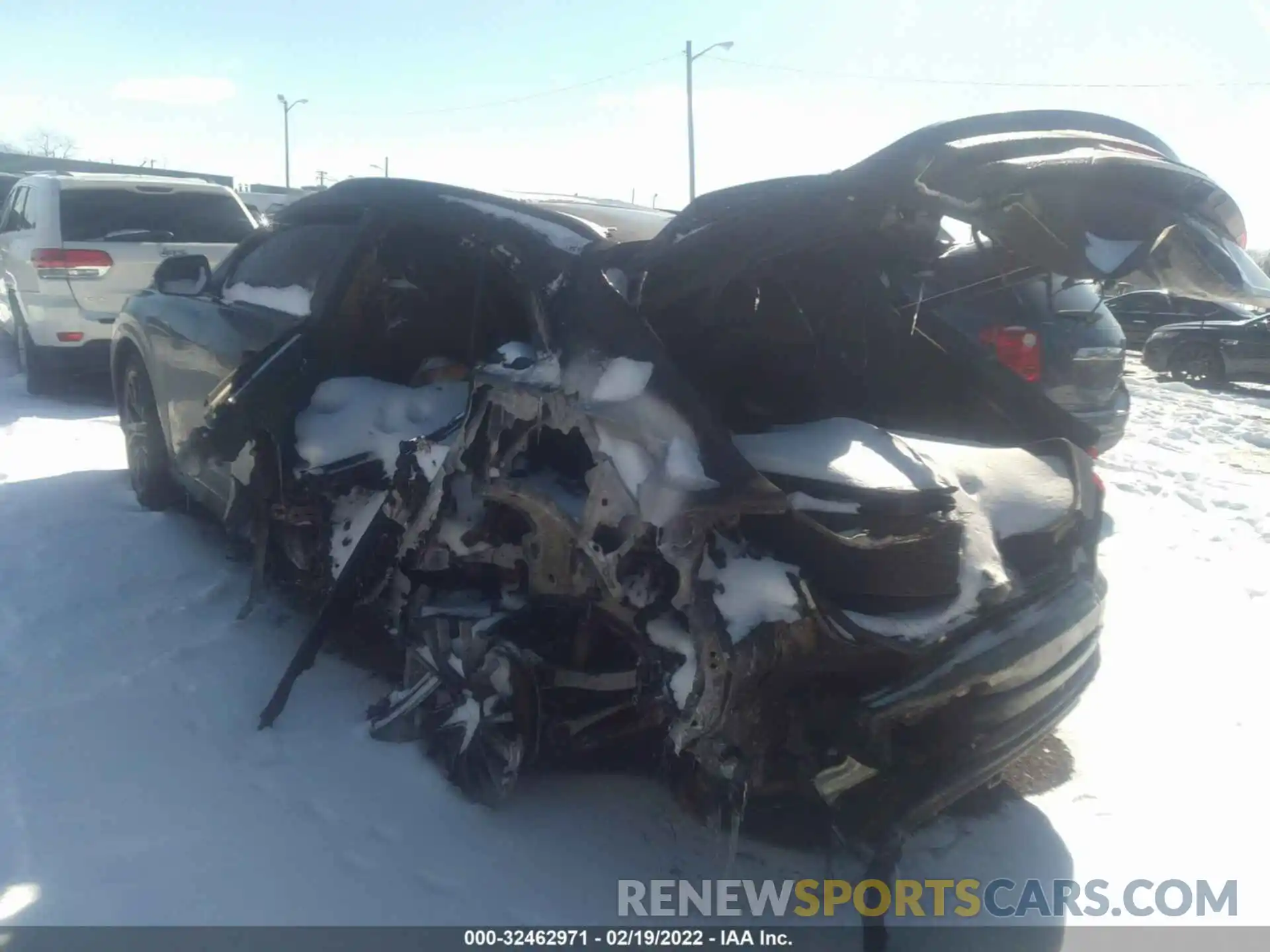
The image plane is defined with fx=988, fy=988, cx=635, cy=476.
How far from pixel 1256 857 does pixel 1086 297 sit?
153 inches

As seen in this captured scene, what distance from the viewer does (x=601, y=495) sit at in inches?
94.7

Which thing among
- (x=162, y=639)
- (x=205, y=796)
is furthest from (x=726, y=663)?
(x=162, y=639)

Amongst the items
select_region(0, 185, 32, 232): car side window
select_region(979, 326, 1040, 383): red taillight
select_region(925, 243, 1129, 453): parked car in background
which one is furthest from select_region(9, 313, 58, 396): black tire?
select_region(979, 326, 1040, 383): red taillight

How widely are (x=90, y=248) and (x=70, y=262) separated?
0.63 ft

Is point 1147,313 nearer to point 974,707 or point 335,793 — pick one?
point 974,707

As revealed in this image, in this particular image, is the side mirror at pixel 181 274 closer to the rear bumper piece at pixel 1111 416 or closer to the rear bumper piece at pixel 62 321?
the rear bumper piece at pixel 62 321

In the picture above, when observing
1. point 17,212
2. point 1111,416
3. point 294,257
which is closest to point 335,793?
point 294,257

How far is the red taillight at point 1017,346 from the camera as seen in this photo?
18.0 feet

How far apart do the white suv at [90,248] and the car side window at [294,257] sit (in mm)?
3679

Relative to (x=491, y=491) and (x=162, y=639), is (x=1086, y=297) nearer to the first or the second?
(x=491, y=491)

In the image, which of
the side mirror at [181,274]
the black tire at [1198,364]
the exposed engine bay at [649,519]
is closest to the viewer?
the exposed engine bay at [649,519]

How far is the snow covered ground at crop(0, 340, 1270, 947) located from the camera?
251 centimetres

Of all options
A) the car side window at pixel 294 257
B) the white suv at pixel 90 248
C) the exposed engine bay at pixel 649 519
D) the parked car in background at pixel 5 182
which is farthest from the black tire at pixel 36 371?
the parked car in background at pixel 5 182

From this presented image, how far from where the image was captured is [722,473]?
225cm
